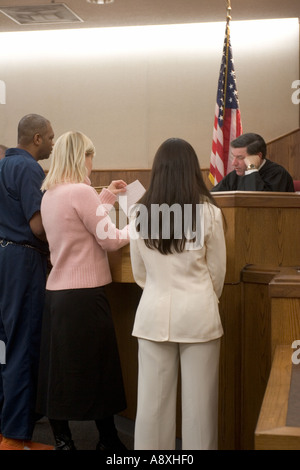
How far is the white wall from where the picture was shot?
24.2ft

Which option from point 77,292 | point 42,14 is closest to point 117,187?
point 77,292

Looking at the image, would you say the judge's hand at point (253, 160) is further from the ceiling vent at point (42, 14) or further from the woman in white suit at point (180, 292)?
the ceiling vent at point (42, 14)

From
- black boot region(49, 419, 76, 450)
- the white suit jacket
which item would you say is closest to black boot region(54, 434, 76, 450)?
black boot region(49, 419, 76, 450)

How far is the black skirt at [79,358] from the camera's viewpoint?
2631mm

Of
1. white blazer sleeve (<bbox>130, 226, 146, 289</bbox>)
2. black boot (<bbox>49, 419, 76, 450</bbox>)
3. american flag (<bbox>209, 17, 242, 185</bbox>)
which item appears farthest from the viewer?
american flag (<bbox>209, 17, 242, 185</bbox>)

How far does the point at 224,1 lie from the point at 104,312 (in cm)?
474

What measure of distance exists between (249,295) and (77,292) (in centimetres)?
72

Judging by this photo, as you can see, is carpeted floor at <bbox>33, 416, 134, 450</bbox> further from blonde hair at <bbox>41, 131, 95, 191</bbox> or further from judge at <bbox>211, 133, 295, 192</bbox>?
judge at <bbox>211, 133, 295, 192</bbox>

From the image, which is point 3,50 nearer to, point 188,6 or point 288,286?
point 188,6

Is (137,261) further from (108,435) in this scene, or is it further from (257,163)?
(257,163)

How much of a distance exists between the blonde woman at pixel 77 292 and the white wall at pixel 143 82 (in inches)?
201

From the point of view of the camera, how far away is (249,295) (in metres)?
2.62

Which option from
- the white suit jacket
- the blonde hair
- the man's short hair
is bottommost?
the white suit jacket

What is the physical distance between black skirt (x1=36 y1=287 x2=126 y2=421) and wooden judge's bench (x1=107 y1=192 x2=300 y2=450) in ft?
1.65
